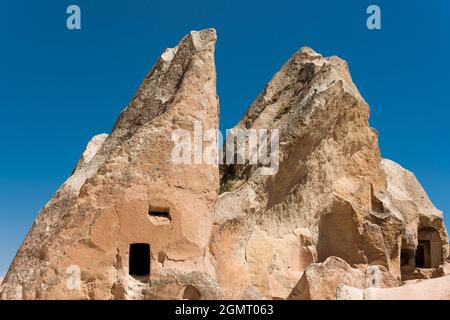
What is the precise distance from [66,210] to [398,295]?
6.07m

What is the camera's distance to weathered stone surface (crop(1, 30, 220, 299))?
12.0 metres

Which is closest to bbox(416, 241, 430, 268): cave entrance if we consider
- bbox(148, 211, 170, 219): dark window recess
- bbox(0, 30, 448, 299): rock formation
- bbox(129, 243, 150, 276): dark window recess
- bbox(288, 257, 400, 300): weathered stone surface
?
bbox(0, 30, 448, 299): rock formation

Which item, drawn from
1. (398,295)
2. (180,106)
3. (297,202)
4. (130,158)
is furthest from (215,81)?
(398,295)

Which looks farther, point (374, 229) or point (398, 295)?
point (374, 229)

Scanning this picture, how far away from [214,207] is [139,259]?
1.85 meters

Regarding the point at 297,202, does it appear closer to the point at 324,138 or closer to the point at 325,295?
the point at 324,138

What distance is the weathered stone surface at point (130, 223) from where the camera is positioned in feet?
39.5

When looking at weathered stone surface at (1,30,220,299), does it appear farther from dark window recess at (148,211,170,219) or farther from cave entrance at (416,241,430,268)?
cave entrance at (416,241,430,268)

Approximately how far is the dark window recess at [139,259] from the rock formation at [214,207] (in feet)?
0.09

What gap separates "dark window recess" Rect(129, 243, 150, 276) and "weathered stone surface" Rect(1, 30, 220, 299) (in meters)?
1.50

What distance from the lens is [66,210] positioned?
12383mm
